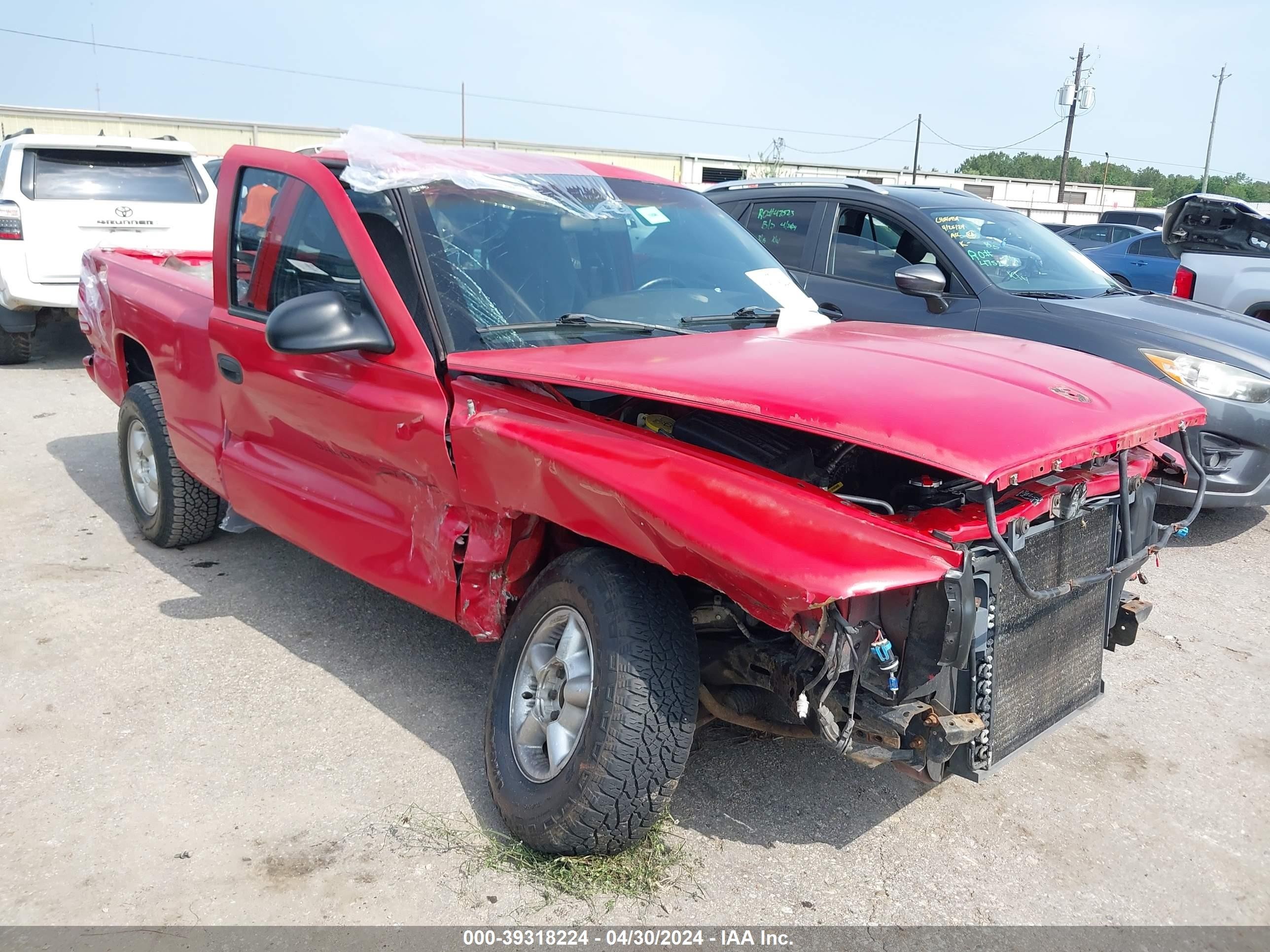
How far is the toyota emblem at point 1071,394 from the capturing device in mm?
2557

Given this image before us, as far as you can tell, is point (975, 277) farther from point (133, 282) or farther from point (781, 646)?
point (133, 282)

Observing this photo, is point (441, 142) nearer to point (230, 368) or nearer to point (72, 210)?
point (72, 210)

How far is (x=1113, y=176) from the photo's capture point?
86.2m

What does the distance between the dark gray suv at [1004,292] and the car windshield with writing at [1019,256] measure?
1 centimetres

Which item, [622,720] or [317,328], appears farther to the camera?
[317,328]

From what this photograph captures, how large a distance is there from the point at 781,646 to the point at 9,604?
3499 mm

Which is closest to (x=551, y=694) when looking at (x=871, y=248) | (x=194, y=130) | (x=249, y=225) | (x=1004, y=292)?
(x=249, y=225)

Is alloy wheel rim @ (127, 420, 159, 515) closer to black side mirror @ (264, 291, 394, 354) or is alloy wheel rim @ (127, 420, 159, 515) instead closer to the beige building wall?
black side mirror @ (264, 291, 394, 354)

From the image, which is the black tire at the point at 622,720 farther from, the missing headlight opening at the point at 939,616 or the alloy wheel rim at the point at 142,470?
the alloy wheel rim at the point at 142,470

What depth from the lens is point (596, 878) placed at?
261 cm

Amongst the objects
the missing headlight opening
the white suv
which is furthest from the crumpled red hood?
the white suv

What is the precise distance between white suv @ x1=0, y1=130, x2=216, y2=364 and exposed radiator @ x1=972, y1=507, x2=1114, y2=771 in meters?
8.15

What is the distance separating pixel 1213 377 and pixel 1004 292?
113cm

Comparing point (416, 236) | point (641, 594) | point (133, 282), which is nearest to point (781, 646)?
point (641, 594)
